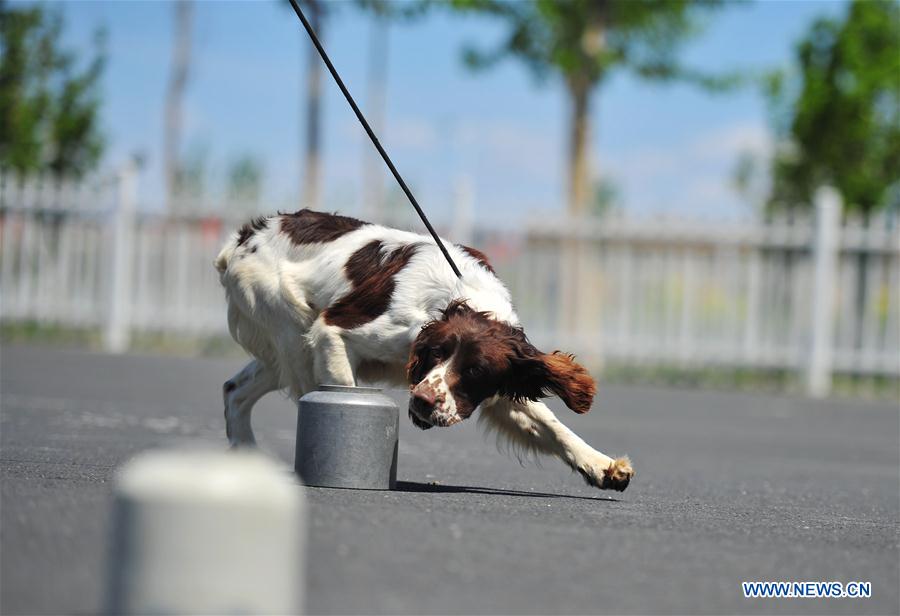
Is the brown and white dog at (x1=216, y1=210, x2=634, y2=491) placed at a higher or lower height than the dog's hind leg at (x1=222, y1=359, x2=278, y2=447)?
higher

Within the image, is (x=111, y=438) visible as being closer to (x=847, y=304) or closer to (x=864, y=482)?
(x=864, y=482)

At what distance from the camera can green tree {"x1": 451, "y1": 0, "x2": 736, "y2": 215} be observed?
22.7 m

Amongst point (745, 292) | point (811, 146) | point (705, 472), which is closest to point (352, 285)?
point (705, 472)

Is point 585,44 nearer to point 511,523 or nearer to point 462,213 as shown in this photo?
point 462,213

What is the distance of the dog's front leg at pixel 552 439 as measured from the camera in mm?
6316

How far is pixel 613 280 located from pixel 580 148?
5.22m

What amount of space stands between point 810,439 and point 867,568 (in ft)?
25.6

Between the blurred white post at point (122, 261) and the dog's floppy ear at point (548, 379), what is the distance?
1398cm

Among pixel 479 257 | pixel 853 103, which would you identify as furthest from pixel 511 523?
pixel 853 103

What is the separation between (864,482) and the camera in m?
8.70

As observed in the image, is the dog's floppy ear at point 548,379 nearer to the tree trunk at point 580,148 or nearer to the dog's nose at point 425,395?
the dog's nose at point 425,395

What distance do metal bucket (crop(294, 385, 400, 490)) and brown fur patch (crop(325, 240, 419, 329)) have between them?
62cm

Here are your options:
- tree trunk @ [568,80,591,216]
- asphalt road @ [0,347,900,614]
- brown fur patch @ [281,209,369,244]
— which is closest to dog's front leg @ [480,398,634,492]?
asphalt road @ [0,347,900,614]

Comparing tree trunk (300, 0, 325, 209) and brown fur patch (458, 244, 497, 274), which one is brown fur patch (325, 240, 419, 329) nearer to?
brown fur patch (458, 244, 497, 274)
